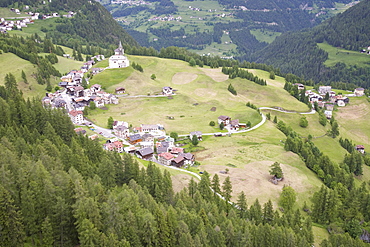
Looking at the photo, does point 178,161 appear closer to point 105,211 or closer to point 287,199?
A: point 287,199

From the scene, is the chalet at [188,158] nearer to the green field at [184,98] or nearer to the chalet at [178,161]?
the chalet at [178,161]

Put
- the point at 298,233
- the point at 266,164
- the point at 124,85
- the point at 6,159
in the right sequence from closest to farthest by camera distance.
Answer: the point at 6,159, the point at 298,233, the point at 266,164, the point at 124,85

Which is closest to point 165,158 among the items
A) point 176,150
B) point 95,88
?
point 176,150

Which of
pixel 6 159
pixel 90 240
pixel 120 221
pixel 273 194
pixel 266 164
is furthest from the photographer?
pixel 266 164

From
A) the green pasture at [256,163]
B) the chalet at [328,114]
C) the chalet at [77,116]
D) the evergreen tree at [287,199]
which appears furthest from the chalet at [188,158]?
the chalet at [328,114]

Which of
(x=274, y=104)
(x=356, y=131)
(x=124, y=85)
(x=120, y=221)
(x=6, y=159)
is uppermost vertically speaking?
(x=6, y=159)

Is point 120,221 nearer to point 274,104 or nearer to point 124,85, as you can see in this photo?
point 124,85

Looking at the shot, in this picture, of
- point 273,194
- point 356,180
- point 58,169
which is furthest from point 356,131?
point 58,169
